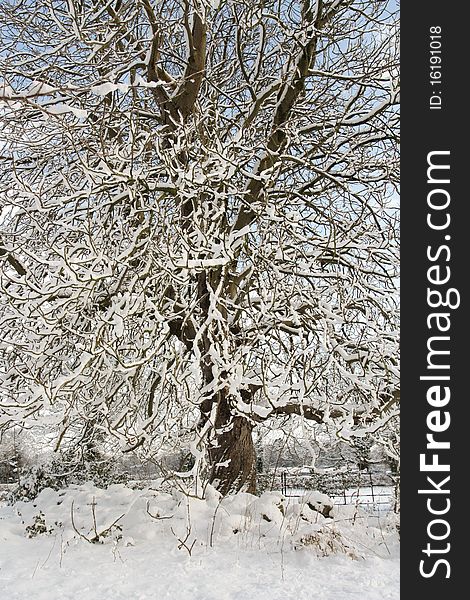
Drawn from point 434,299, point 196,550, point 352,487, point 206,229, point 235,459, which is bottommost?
point 196,550

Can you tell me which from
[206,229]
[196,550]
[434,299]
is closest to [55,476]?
[196,550]

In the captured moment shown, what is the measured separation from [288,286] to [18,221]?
3034 mm

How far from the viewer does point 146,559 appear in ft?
14.1

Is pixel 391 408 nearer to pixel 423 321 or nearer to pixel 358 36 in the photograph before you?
pixel 423 321

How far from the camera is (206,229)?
508 centimetres

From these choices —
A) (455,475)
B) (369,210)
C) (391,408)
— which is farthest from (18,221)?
(455,475)

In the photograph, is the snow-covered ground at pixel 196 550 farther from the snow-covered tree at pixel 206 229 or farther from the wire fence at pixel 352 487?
the snow-covered tree at pixel 206 229

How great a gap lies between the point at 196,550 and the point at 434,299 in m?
2.67

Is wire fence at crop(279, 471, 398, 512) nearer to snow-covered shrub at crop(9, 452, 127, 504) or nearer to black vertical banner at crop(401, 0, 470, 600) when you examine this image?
black vertical banner at crop(401, 0, 470, 600)

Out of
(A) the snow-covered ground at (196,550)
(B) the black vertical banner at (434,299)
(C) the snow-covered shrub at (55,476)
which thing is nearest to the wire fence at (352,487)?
(A) the snow-covered ground at (196,550)

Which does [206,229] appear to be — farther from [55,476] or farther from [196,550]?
[55,476]

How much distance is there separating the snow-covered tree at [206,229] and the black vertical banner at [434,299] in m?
1.13

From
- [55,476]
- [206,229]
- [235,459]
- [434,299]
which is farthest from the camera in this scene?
[55,476]

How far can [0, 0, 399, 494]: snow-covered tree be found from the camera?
466cm
